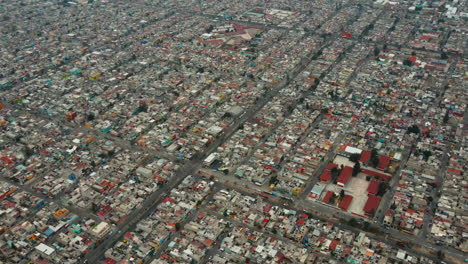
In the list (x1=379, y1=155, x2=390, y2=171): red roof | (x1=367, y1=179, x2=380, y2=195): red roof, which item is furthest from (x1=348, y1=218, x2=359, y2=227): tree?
(x1=379, y1=155, x2=390, y2=171): red roof

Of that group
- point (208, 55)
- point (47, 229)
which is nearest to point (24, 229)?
point (47, 229)

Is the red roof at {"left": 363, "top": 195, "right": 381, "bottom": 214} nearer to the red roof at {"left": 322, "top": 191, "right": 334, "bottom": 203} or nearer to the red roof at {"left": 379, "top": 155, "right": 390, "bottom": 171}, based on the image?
the red roof at {"left": 322, "top": 191, "right": 334, "bottom": 203}

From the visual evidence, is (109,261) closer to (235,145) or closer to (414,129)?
(235,145)

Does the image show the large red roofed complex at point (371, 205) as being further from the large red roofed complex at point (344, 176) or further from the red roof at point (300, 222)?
the red roof at point (300, 222)

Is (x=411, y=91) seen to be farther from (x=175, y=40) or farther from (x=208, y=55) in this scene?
(x=175, y=40)

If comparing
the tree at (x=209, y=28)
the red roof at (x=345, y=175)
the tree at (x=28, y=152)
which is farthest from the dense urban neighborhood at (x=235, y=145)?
the tree at (x=209, y=28)

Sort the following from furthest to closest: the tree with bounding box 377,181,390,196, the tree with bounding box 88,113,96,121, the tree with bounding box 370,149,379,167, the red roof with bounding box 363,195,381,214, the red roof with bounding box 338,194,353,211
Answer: the tree with bounding box 88,113,96,121 → the tree with bounding box 370,149,379,167 → the tree with bounding box 377,181,390,196 → the red roof with bounding box 338,194,353,211 → the red roof with bounding box 363,195,381,214
